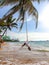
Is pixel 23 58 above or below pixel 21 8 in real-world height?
below

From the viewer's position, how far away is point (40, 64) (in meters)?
11.1

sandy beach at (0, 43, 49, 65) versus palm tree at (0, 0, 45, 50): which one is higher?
palm tree at (0, 0, 45, 50)

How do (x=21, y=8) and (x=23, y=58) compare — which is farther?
(x=23, y=58)

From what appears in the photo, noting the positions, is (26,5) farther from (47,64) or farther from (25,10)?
(47,64)

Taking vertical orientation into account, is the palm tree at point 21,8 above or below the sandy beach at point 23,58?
above

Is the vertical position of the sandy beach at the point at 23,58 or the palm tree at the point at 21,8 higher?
the palm tree at the point at 21,8

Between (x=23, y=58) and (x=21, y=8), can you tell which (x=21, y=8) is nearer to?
(x=21, y=8)

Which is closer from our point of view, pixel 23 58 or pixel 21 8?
pixel 21 8

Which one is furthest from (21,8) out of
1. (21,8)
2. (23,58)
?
(23,58)

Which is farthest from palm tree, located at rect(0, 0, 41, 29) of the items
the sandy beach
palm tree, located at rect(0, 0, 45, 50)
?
the sandy beach

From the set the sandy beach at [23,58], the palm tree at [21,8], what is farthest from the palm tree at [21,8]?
the sandy beach at [23,58]

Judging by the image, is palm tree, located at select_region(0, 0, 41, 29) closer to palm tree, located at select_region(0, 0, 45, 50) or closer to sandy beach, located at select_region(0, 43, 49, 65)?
palm tree, located at select_region(0, 0, 45, 50)

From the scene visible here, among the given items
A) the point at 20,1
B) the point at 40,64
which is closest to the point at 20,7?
the point at 20,1

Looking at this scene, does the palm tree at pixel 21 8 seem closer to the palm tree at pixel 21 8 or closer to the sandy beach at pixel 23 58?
the palm tree at pixel 21 8
